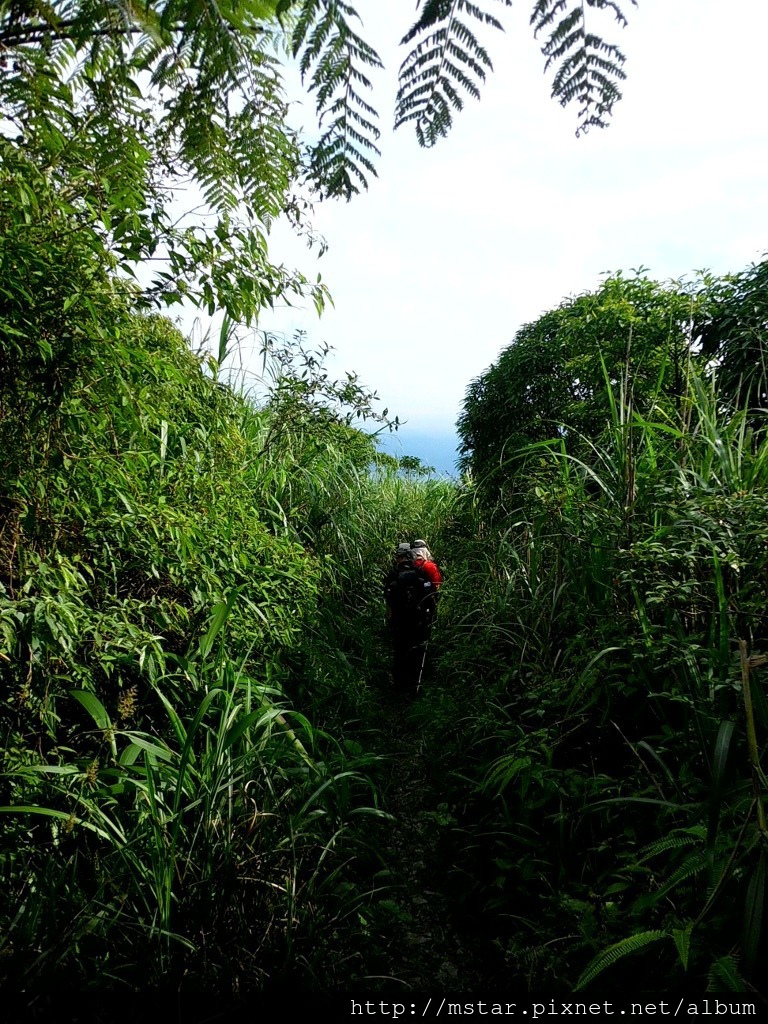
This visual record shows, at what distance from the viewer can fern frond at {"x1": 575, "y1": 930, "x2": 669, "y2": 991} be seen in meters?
1.72

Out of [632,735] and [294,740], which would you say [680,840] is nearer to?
[632,735]

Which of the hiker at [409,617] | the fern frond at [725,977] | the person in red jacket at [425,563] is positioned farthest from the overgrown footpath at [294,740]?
the person in red jacket at [425,563]

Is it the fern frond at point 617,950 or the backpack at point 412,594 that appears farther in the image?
the backpack at point 412,594

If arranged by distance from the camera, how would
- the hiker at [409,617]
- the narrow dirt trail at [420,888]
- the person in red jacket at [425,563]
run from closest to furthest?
the narrow dirt trail at [420,888], the hiker at [409,617], the person in red jacket at [425,563]

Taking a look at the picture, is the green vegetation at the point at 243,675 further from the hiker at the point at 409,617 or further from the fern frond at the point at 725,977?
the hiker at the point at 409,617

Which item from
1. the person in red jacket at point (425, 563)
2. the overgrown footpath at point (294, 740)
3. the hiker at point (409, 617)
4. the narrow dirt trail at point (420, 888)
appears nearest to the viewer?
the overgrown footpath at point (294, 740)

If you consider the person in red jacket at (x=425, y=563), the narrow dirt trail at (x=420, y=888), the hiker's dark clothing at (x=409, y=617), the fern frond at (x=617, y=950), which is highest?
the person in red jacket at (x=425, y=563)

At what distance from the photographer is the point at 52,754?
7.08 feet

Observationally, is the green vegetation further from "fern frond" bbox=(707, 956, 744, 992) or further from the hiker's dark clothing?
the hiker's dark clothing

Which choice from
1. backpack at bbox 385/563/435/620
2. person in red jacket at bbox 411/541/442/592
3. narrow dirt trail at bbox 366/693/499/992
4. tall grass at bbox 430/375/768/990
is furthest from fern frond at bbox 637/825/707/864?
person in red jacket at bbox 411/541/442/592

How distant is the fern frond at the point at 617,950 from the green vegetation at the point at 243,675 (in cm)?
1

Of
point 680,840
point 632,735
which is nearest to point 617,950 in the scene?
point 680,840

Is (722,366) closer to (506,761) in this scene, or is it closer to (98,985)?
(506,761)

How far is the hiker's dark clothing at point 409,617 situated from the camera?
486 cm
